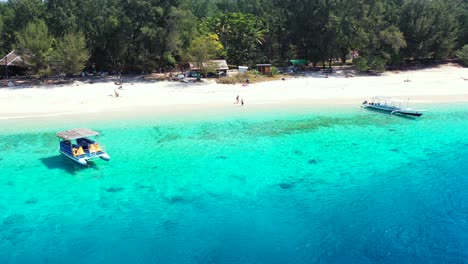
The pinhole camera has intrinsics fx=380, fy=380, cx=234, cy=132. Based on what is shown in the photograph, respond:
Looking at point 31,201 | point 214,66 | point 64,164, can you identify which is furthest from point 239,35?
point 31,201

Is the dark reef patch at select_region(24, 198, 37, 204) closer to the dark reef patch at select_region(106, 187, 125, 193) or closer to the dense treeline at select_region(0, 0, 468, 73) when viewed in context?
the dark reef patch at select_region(106, 187, 125, 193)

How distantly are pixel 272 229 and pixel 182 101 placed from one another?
33704mm

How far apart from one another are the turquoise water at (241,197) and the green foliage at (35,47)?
71.1 ft

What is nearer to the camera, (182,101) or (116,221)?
(116,221)

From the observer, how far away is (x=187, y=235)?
17.6 meters

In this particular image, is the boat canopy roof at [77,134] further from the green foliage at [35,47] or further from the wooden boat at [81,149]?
the green foliage at [35,47]

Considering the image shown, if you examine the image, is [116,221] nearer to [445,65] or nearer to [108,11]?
[108,11]

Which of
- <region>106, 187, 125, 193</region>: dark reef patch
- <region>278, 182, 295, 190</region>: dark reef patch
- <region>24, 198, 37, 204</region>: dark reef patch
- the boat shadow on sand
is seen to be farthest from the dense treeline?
<region>278, 182, 295, 190</region>: dark reef patch

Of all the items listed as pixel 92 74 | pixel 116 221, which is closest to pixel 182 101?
pixel 92 74

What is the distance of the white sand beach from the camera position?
151 feet

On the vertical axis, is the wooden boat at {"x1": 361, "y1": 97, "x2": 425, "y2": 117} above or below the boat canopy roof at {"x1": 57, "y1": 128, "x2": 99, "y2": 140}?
below

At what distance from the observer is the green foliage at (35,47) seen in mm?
53531

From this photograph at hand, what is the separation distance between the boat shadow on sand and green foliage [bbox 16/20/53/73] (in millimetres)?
30218

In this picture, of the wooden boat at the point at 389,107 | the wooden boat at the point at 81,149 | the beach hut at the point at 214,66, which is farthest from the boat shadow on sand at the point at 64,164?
the beach hut at the point at 214,66
